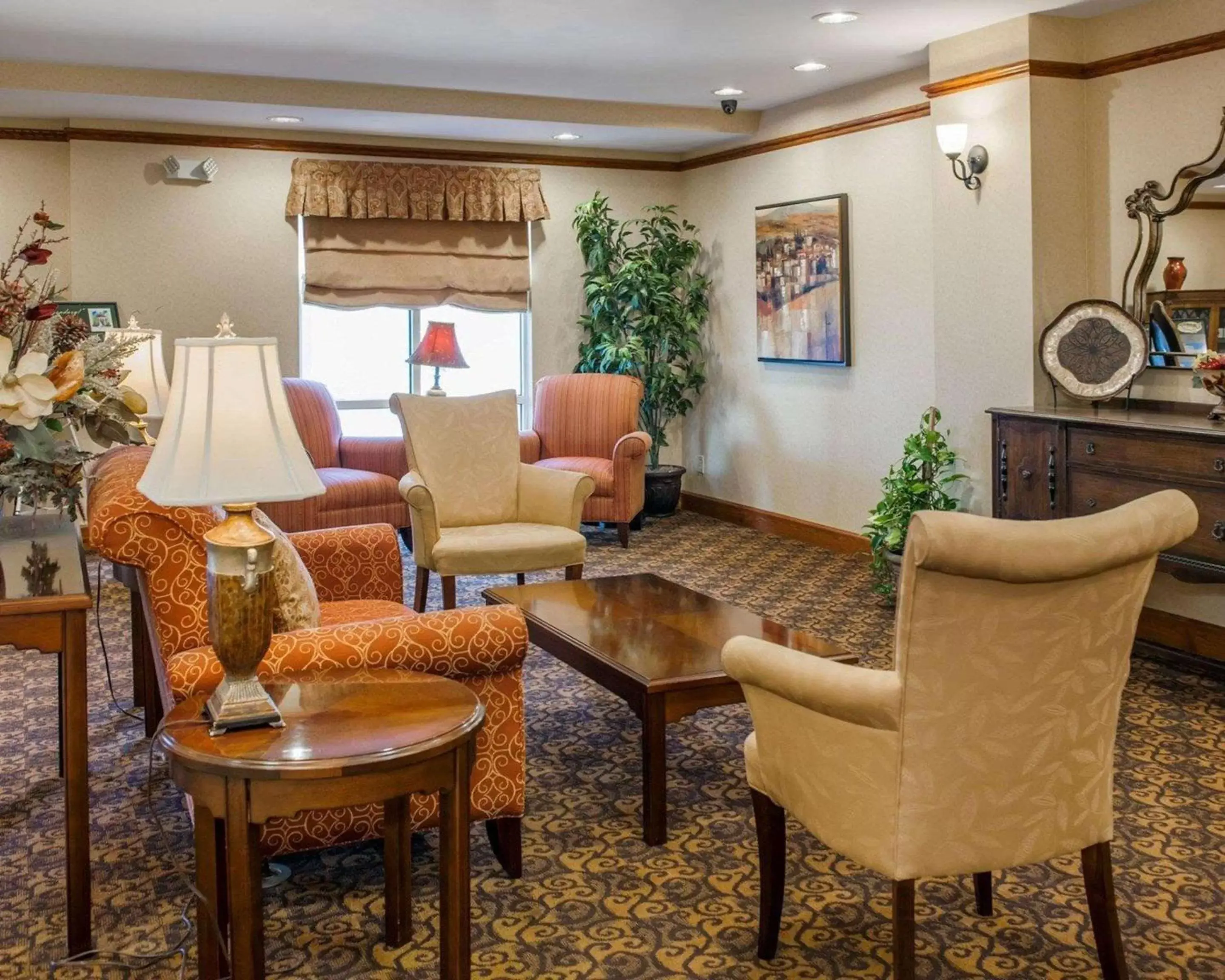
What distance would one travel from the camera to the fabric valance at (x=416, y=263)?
7.65m

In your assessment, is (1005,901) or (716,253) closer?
(1005,901)

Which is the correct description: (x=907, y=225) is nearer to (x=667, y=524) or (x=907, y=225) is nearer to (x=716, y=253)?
(x=716, y=253)

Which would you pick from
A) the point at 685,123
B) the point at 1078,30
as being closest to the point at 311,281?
the point at 685,123

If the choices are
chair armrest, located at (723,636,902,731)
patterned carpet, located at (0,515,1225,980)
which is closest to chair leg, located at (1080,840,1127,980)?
patterned carpet, located at (0,515,1225,980)

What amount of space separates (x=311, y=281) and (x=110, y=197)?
1.22m

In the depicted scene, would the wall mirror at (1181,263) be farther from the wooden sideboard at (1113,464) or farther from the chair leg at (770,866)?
the chair leg at (770,866)

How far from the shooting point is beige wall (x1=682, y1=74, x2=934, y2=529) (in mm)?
A: 6359

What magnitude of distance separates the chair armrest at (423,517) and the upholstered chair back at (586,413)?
2.40 metres

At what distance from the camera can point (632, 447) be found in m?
7.12

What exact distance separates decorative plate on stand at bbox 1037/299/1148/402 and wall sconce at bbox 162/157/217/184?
4.83 meters

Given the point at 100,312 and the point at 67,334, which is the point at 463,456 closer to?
the point at 67,334

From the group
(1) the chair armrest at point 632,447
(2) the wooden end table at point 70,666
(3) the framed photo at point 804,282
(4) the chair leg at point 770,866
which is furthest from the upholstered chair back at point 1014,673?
(1) the chair armrest at point 632,447

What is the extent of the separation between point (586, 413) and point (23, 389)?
5101mm

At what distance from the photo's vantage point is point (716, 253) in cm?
815
